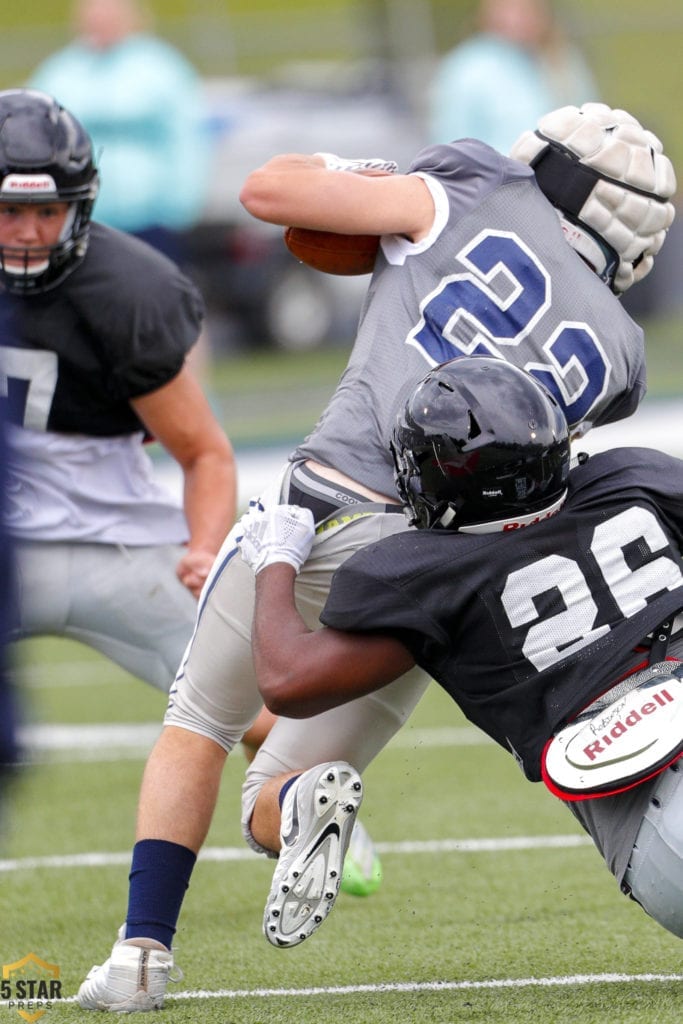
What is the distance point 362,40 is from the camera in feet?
53.5

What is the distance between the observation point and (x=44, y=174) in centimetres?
443

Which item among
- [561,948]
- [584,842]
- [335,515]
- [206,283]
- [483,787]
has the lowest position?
[206,283]

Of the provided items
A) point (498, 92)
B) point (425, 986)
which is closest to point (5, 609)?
point (425, 986)

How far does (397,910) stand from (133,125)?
5.81 metres

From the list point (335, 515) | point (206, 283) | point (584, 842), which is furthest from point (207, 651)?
point (206, 283)

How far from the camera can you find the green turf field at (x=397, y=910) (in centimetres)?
355

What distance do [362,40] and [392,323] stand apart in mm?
13219

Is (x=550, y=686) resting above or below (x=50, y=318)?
above

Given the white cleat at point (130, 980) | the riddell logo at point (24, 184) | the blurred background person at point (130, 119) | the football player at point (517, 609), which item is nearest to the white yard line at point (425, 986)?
the white cleat at point (130, 980)

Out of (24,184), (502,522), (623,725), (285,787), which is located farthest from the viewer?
(24,184)

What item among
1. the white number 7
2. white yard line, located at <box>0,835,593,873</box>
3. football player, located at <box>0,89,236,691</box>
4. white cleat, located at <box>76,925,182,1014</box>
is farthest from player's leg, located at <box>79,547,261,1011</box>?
white yard line, located at <box>0,835,593,873</box>

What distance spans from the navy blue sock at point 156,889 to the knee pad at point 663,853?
96cm

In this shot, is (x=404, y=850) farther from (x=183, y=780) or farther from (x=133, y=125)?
(x=133, y=125)

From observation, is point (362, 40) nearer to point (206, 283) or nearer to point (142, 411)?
point (206, 283)
